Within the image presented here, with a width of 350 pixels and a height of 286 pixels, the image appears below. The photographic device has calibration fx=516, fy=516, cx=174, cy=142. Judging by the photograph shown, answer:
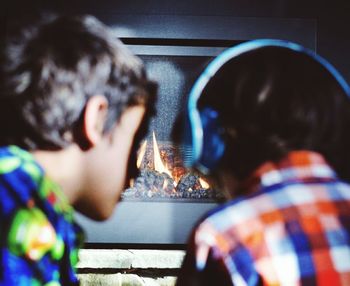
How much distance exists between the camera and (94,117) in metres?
0.80

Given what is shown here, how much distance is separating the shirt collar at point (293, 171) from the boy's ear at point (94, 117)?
26 cm

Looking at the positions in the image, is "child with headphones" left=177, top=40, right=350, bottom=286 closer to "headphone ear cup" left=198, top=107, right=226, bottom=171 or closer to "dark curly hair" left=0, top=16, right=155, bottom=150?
"headphone ear cup" left=198, top=107, right=226, bottom=171

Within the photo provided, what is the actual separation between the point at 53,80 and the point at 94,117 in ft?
0.27

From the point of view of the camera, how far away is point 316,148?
72cm

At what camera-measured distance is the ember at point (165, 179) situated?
1.70 m

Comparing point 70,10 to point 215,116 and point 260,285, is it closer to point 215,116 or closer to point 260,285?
point 215,116

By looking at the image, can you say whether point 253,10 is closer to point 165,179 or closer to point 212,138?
point 165,179

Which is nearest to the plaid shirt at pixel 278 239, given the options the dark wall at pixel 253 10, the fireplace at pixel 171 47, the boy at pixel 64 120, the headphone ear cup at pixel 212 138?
the headphone ear cup at pixel 212 138

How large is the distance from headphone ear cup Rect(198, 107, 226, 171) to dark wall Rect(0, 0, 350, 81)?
35.3 inches

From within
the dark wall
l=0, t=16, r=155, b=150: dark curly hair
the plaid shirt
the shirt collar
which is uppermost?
the dark wall

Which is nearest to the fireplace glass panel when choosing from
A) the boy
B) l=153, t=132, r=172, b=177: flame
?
l=153, t=132, r=172, b=177: flame

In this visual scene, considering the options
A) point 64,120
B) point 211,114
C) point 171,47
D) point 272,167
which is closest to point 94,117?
point 64,120

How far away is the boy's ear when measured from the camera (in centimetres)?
80

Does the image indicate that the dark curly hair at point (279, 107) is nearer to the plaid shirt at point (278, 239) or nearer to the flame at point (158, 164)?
the plaid shirt at point (278, 239)
